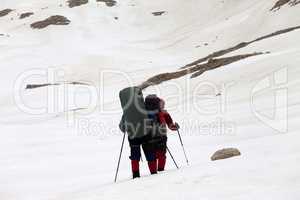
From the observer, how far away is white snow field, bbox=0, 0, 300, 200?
7.36 metres

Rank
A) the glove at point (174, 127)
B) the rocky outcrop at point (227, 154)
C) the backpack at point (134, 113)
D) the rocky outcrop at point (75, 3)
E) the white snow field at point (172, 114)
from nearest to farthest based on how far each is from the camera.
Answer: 1. the white snow field at point (172, 114)
2. the backpack at point (134, 113)
3. the glove at point (174, 127)
4. the rocky outcrop at point (227, 154)
5. the rocky outcrop at point (75, 3)

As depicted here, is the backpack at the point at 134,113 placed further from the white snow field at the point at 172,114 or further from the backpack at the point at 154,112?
the white snow field at the point at 172,114

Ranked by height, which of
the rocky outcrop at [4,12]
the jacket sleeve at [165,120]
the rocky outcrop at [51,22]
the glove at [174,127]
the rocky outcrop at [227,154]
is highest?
the rocky outcrop at [4,12]

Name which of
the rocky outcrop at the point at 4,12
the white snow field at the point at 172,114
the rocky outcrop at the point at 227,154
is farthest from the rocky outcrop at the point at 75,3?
the rocky outcrop at the point at 227,154

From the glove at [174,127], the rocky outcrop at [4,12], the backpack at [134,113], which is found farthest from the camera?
the rocky outcrop at [4,12]

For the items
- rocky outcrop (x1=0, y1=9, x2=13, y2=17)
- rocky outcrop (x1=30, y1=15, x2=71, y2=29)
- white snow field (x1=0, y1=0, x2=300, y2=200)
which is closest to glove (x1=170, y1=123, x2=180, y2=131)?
white snow field (x1=0, y1=0, x2=300, y2=200)

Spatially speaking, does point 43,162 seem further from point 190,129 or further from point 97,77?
point 97,77

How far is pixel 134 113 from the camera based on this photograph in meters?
8.62

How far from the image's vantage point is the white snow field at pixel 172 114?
290 inches

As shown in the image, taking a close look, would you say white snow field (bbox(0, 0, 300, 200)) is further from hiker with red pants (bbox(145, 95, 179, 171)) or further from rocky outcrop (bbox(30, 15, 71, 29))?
rocky outcrop (bbox(30, 15, 71, 29))

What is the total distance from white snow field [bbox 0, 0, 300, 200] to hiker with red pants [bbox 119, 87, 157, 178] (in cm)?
41

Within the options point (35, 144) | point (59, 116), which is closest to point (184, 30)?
point (59, 116)

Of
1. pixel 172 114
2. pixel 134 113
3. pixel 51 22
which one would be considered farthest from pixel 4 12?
pixel 134 113

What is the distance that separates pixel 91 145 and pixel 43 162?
205 centimetres
